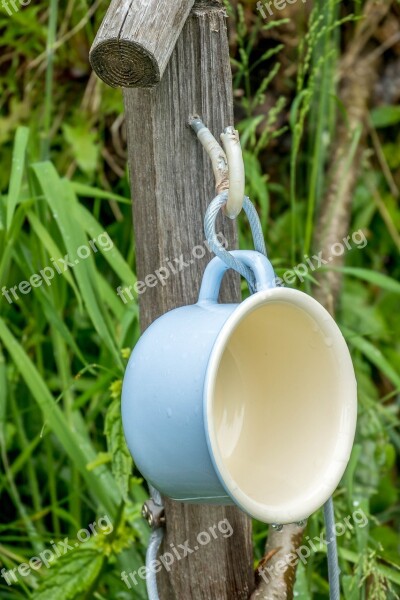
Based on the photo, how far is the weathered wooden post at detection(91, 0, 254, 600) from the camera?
3.31ft

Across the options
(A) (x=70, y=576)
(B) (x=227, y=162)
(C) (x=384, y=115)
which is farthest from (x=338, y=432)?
(C) (x=384, y=115)

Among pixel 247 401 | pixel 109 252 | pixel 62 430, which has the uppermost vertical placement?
pixel 109 252

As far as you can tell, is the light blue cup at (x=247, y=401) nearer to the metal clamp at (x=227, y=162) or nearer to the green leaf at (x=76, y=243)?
the metal clamp at (x=227, y=162)

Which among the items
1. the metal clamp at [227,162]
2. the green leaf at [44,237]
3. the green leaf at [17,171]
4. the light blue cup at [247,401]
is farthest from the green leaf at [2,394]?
the metal clamp at [227,162]

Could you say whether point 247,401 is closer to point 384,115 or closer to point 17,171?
point 17,171

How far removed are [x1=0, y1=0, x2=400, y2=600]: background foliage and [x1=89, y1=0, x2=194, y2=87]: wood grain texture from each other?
1.64 ft

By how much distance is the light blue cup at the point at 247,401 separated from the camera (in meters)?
0.97

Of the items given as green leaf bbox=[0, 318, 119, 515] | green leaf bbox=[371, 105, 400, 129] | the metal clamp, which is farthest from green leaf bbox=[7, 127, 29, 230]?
green leaf bbox=[371, 105, 400, 129]

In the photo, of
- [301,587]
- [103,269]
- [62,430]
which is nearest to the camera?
[301,587]

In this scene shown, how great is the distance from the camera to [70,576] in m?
1.42

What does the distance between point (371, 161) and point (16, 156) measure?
1.33 metres

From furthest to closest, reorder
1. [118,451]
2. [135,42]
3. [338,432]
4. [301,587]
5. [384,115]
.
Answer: [384,115] < [301,587] < [118,451] < [338,432] < [135,42]

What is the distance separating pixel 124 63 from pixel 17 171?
55cm

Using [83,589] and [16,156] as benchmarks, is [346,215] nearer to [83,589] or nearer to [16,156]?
[16,156]
